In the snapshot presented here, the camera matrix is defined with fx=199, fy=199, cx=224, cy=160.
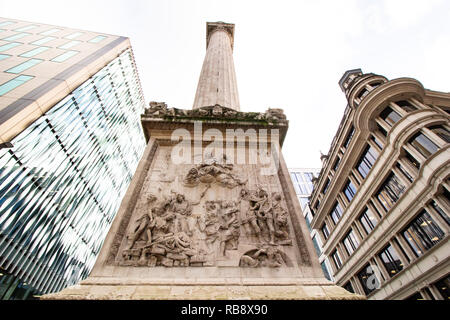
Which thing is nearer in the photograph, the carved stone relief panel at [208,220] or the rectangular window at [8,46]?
the carved stone relief panel at [208,220]

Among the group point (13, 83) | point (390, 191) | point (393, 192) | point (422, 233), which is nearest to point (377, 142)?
point (390, 191)

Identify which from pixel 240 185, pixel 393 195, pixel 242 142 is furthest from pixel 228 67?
pixel 393 195

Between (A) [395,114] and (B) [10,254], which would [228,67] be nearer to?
(A) [395,114]

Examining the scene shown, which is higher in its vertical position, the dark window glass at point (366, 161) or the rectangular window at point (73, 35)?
the rectangular window at point (73, 35)

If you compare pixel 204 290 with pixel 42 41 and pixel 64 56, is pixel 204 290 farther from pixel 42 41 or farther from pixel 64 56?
pixel 42 41

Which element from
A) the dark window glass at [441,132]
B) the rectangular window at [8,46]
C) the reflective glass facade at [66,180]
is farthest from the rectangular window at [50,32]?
the dark window glass at [441,132]

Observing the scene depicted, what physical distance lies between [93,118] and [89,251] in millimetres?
18144

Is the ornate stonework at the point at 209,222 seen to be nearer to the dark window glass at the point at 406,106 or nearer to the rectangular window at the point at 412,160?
the rectangular window at the point at 412,160

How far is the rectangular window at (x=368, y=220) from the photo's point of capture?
18.0 m

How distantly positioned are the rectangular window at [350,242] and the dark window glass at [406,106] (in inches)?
498

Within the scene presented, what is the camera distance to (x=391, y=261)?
51.5 feet

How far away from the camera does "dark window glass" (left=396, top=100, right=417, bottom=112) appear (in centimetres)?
1591

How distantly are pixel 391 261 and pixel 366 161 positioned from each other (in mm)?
8965

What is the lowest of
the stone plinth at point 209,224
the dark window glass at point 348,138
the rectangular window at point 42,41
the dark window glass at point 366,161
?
the stone plinth at point 209,224
